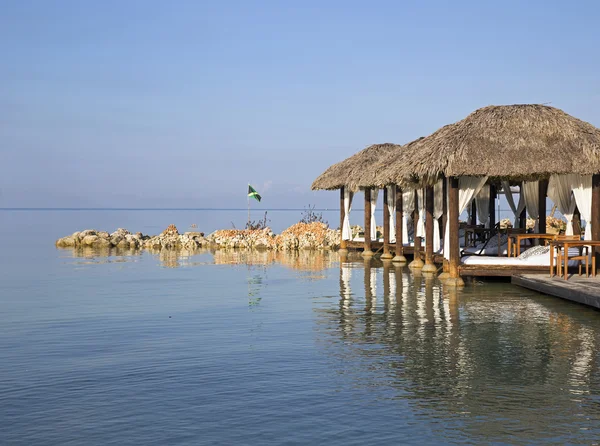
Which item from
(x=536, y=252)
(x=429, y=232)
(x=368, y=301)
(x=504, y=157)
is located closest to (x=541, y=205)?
(x=429, y=232)

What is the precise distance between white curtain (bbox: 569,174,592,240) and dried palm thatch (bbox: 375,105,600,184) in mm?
832

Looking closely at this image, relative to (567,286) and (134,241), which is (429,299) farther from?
(134,241)

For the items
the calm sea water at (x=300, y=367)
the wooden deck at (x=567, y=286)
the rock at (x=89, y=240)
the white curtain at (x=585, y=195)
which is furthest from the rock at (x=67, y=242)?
the white curtain at (x=585, y=195)

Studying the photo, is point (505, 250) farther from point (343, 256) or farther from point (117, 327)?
point (117, 327)

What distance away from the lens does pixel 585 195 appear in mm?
14711

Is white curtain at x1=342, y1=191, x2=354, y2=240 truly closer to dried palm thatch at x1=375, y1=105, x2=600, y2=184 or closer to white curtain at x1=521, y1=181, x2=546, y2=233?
white curtain at x1=521, y1=181, x2=546, y2=233

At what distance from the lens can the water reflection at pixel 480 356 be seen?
612cm

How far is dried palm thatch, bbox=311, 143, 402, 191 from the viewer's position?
23688 mm

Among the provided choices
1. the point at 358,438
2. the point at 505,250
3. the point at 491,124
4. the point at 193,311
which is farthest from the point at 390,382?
Result: the point at 505,250

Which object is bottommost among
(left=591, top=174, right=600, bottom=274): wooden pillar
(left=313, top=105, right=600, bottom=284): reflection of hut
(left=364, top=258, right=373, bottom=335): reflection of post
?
(left=364, top=258, right=373, bottom=335): reflection of post

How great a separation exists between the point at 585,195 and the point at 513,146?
188cm

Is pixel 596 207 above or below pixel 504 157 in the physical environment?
below

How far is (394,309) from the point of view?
39.4 ft

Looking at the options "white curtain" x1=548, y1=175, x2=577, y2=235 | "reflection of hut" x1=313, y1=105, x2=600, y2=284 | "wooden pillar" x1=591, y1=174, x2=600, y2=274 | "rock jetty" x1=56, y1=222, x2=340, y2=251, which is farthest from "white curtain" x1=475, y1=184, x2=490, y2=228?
"rock jetty" x1=56, y1=222, x2=340, y2=251
